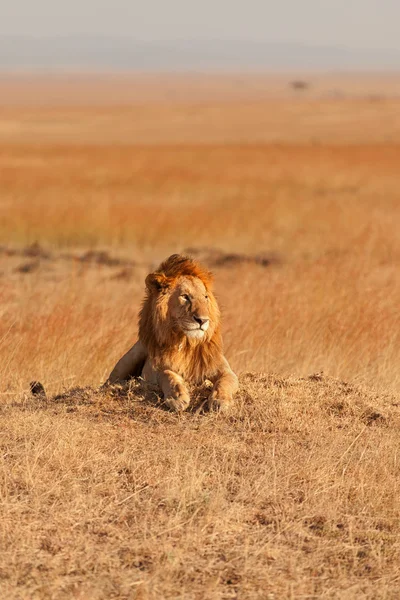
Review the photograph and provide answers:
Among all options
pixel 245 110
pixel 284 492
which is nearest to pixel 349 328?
pixel 284 492

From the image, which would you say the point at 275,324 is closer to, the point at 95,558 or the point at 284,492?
the point at 284,492

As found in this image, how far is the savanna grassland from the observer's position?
437 centimetres

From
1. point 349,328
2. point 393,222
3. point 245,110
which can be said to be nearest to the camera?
point 349,328

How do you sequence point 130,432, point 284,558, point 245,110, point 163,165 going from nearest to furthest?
point 284,558 < point 130,432 < point 163,165 < point 245,110

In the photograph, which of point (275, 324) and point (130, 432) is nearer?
point (130, 432)

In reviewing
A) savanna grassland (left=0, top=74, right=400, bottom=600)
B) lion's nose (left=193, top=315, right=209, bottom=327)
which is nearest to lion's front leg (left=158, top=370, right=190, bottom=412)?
savanna grassland (left=0, top=74, right=400, bottom=600)

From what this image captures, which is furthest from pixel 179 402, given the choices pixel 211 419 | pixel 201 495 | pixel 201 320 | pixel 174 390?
pixel 201 495

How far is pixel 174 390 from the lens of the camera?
20.6 feet

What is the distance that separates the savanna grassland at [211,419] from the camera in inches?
172

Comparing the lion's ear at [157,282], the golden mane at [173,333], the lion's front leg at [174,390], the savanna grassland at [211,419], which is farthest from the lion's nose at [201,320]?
the savanna grassland at [211,419]

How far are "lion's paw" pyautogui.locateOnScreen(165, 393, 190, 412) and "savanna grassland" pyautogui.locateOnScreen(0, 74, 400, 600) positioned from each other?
91mm

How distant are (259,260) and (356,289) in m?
3.72

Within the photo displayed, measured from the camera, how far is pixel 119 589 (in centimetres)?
410

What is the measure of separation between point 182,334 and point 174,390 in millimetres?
347
